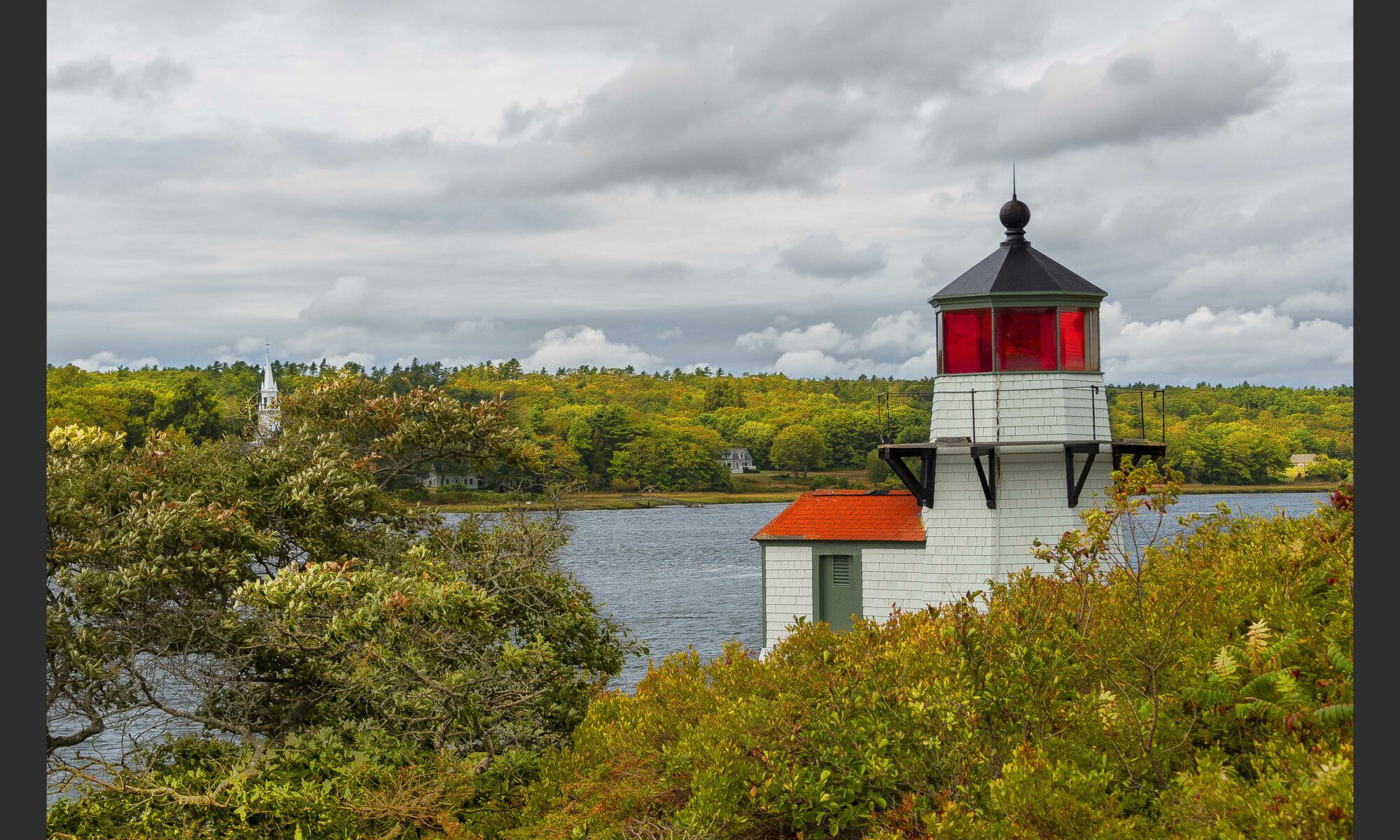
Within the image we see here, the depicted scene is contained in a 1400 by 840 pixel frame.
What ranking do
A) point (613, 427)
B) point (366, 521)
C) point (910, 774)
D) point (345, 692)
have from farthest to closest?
point (613, 427) → point (366, 521) → point (345, 692) → point (910, 774)

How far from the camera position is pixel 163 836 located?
Result: 1134 cm

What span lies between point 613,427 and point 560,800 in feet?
244

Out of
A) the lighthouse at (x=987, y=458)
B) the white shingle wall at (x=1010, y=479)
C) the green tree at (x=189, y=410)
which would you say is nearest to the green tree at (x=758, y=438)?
the green tree at (x=189, y=410)

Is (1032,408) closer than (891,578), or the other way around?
(1032,408)

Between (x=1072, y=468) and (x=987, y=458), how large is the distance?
1.31m

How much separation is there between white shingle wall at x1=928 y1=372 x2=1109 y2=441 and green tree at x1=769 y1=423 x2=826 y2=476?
68.5 meters

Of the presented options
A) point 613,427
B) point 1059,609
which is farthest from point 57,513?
point 613,427

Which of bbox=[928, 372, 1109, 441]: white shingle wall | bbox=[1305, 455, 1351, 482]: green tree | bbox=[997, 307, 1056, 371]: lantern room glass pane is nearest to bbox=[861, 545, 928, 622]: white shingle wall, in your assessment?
bbox=[928, 372, 1109, 441]: white shingle wall

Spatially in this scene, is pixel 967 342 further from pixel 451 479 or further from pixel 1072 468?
pixel 451 479

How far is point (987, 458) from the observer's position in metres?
17.6

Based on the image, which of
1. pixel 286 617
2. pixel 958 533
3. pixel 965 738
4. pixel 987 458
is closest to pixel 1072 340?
pixel 987 458

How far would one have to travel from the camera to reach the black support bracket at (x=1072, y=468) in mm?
17266

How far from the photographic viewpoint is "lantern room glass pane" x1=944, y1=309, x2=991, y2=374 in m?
17.8

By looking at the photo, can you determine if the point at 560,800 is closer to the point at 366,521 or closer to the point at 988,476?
the point at 366,521
